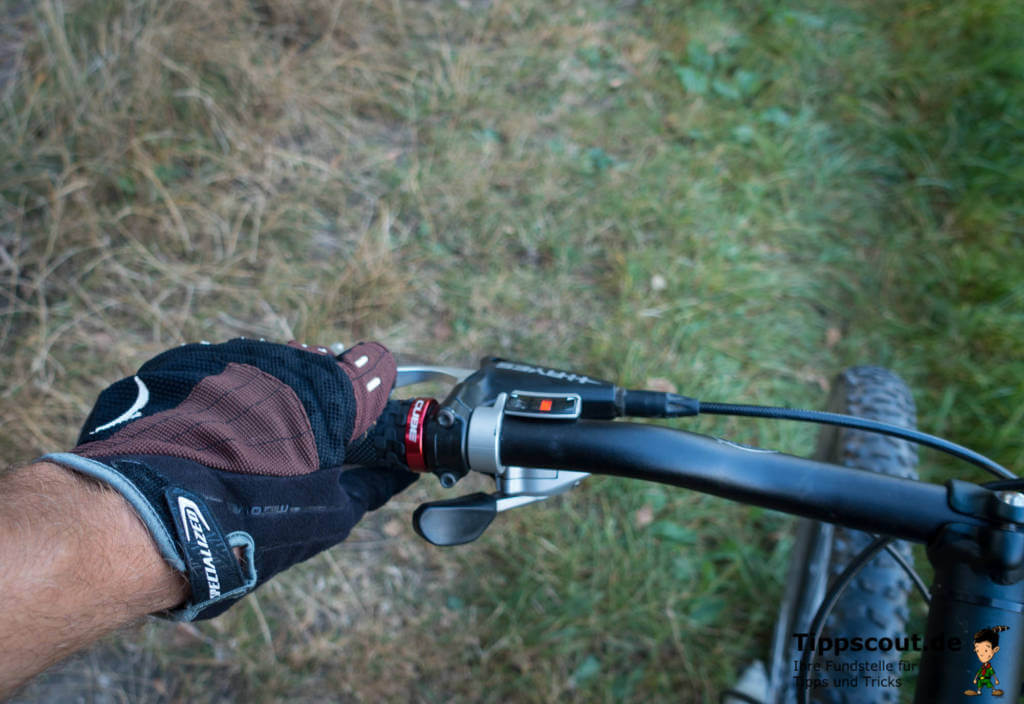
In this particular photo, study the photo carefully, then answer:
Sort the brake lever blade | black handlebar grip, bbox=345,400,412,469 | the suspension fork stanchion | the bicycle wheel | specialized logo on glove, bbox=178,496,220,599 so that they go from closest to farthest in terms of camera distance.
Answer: the suspension fork stanchion, specialized logo on glove, bbox=178,496,220,599, black handlebar grip, bbox=345,400,412,469, the brake lever blade, the bicycle wheel

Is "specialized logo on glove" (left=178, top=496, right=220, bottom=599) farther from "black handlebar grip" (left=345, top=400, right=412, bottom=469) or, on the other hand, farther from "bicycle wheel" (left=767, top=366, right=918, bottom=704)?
"bicycle wheel" (left=767, top=366, right=918, bottom=704)

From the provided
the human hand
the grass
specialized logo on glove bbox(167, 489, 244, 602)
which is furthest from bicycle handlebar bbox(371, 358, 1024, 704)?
the grass

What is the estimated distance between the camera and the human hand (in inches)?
37.0

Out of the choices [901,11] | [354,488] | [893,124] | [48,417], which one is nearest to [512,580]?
[354,488]

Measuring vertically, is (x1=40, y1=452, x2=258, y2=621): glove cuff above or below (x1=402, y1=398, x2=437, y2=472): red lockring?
below

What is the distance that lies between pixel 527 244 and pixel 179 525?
6.88ft

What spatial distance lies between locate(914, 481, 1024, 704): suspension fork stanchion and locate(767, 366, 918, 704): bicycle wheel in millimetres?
304

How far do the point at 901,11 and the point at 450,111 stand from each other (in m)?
2.45

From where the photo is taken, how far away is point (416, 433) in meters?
1.15

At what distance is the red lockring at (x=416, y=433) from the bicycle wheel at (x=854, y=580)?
0.74m

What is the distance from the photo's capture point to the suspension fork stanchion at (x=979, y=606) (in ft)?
2.72

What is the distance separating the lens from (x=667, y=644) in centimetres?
223

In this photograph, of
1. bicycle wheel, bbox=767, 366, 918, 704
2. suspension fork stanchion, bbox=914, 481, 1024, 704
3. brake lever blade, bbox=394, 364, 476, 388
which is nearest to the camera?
suspension fork stanchion, bbox=914, 481, 1024, 704

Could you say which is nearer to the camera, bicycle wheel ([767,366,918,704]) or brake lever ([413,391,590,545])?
brake lever ([413,391,590,545])
